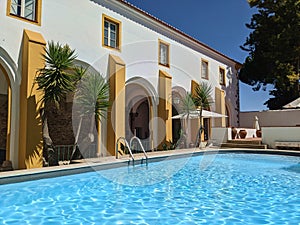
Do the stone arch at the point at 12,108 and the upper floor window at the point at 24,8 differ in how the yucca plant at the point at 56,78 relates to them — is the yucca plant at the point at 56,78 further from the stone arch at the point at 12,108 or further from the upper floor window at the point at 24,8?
the upper floor window at the point at 24,8

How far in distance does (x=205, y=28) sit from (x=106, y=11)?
41.8 ft

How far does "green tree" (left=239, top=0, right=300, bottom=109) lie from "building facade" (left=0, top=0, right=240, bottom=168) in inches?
217

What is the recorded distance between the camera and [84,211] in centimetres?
647

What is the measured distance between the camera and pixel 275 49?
26.2m

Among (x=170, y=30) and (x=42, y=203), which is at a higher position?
(x=170, y=30)

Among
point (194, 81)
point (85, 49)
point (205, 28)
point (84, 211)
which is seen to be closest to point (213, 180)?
point (84, 211)

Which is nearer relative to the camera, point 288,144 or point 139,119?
point 288,144

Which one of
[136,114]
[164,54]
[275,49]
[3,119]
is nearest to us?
[3,119]

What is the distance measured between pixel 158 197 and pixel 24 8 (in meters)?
9.50

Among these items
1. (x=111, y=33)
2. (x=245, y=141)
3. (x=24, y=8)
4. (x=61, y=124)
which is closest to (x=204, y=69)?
(x=245, y=141)

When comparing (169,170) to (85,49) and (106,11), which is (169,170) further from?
(106,11)

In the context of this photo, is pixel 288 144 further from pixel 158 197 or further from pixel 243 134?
pixel 158 197

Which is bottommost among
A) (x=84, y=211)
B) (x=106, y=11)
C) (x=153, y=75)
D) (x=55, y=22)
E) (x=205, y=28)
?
(x=84, y=211)

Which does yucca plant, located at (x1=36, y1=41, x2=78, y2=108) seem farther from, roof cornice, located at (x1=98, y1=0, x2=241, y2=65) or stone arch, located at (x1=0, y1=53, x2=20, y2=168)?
roof cornice, located at (x1=98, y1=0, x2=241, y2=65)
